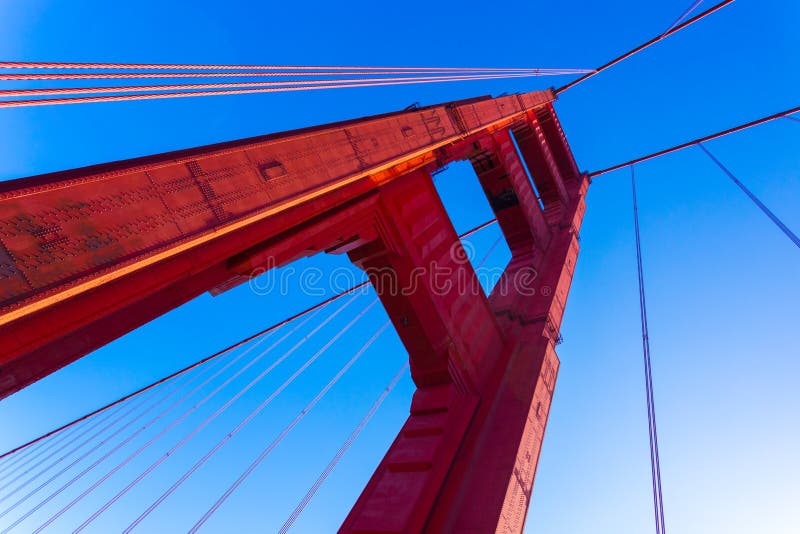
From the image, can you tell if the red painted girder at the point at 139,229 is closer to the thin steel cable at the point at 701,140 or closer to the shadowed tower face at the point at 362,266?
the shadowed tower face at the point at 362,266

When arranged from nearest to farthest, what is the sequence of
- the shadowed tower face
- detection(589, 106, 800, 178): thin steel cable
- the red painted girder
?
1. the red painted girder
2. the shadowed tower face
3. detection(589, 106, 800, 178): thin steel cable

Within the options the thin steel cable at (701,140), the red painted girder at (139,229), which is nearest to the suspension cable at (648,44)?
the thin steel cable at (701,140)

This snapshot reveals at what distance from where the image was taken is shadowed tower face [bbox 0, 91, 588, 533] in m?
3.18

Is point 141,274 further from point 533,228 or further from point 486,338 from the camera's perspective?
point 533,228

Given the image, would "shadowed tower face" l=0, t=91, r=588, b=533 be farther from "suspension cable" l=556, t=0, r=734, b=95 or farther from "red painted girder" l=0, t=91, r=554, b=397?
"suspension cable" l=556, t=0, r=734, b=95

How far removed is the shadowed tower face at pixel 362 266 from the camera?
3176 mm

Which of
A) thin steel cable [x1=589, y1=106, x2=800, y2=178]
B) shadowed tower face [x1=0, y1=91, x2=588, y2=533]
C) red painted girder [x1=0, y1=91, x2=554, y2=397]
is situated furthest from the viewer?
thin steel cable [x1=589, y1=106, x2=800, y2=178]

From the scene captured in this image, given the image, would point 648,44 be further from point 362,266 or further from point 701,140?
point 362,266

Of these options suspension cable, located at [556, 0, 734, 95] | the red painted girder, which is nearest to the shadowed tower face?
the red painted girder

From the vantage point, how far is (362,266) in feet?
26.1

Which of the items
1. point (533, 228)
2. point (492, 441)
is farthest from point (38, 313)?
point (533, 228)

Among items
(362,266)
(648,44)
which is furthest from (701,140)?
(362,266)

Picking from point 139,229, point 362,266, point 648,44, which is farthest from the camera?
point 648,44

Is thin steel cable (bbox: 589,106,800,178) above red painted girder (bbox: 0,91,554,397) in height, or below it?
below
